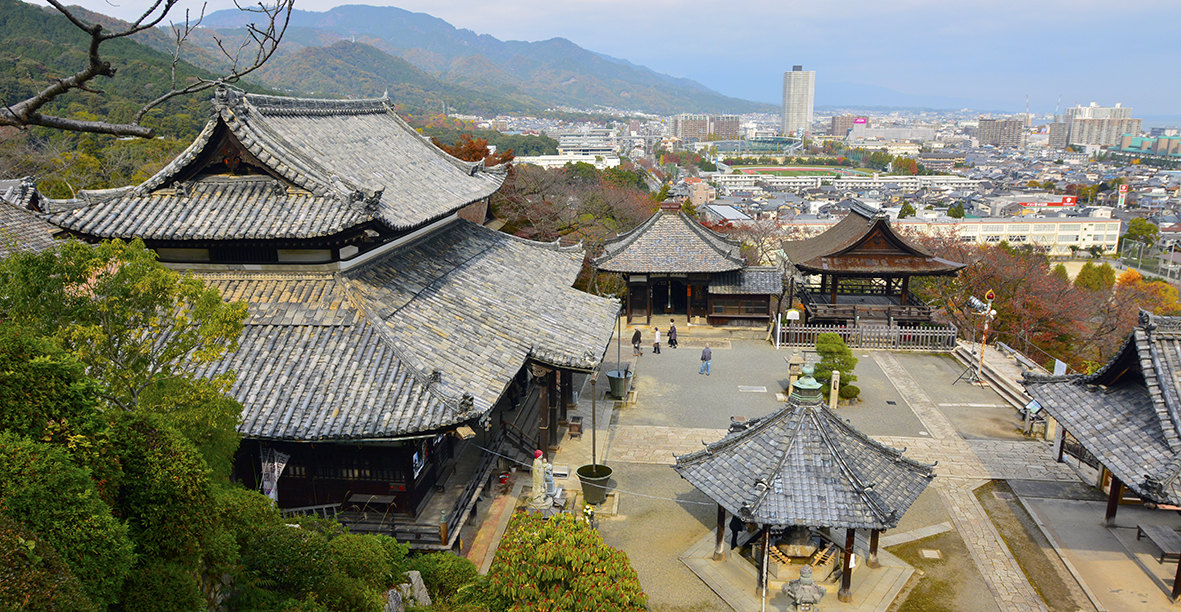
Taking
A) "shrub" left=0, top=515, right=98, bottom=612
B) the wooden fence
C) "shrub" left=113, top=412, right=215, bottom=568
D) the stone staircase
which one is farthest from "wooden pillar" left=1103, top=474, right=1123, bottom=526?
"shrub" left=0, top=515, right=98, bottom=612

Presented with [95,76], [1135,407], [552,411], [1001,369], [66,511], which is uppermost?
[95,76]

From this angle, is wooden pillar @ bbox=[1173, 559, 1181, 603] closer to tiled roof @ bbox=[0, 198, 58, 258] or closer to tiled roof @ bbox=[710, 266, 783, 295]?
tiled roof @ bbox=[710, 266, 783, 295]

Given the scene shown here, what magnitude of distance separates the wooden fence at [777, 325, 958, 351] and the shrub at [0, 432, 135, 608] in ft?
96.1

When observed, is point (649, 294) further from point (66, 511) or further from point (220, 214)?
point (66, 511)

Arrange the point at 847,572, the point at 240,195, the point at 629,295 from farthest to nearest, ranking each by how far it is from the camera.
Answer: the point at 629,295
the point at 240,195
the point at 847,572

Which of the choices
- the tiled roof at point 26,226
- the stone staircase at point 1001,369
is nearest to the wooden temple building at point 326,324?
the tiled roof at point 26,226

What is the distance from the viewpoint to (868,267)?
32.1 metres

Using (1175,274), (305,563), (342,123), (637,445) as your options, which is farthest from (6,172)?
(1175,274)

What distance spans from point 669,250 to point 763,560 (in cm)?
2301

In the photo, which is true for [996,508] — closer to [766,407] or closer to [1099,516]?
[1099,516]

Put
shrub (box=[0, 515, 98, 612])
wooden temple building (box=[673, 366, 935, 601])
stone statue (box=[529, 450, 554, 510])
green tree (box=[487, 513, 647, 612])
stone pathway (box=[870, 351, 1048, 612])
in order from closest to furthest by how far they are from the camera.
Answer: shrub (box=[0, 515, 98, 612]) → green tree (box=[487, 513, 647, 612]) → wooden temple building (box=[673, 366, 935, 601]) → stone pathway (box=[870, 351, 1048, 612]) → stone statue (box=[529, 450, 554, 510])

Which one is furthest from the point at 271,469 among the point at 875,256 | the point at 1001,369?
the point at 875,256

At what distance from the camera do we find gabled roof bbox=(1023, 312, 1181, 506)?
12.8 metres

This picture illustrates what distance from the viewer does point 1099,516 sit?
55.2 ft
